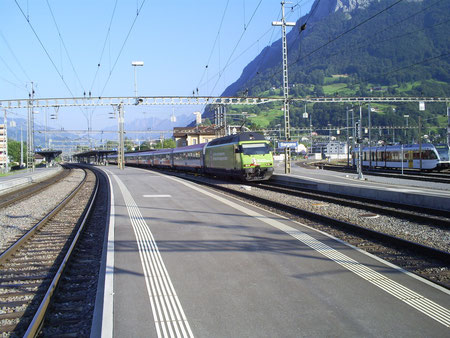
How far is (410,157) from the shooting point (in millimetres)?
43750

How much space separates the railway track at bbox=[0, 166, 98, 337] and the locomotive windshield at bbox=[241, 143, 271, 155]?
46.9ft

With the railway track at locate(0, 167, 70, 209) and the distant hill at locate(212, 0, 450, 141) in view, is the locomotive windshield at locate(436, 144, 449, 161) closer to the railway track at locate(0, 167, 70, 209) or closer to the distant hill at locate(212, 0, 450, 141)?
the railway track at locate(0, 167, 70, 209)

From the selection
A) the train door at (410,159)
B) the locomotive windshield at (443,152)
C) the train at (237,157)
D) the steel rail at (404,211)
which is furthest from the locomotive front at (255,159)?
the train door at (410,159)

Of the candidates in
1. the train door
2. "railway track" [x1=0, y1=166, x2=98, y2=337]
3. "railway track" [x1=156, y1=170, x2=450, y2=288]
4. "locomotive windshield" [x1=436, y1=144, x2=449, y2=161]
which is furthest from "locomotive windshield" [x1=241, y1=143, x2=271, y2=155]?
the train door

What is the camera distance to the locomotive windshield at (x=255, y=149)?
86.8 ft

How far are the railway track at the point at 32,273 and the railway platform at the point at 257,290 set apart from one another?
822 millimetres

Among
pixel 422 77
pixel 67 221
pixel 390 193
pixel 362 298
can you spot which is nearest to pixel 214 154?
pixel 390 193

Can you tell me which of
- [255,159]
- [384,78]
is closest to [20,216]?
[255,159]

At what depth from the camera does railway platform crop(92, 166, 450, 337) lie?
15.3ft

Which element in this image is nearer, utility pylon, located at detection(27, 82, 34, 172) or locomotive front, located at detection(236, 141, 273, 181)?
locomotive front, located at detection(236, 141, 273, 181)

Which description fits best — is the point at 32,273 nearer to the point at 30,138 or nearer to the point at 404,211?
the point at 404,211

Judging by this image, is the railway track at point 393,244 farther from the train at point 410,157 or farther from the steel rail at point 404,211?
the train at point 410,157

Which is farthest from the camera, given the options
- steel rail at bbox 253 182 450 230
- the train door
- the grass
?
the grass

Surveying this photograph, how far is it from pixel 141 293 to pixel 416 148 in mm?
42020
